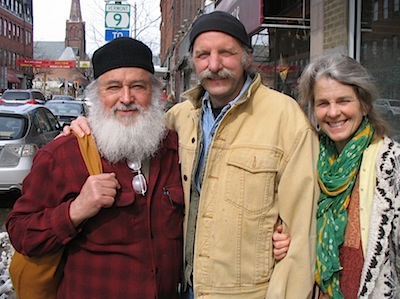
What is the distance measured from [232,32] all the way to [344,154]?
2.60 feet

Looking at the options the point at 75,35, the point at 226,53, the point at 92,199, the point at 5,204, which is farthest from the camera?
the point at 75,35

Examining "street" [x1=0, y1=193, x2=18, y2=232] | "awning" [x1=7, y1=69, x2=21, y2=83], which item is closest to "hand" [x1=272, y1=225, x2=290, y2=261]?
"street" [x1=0, y1=193, x2=18, y2=232]

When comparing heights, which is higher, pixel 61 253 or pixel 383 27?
pixel 383 27

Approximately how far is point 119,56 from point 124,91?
0.17 m

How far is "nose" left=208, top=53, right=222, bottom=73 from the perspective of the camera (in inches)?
93.8

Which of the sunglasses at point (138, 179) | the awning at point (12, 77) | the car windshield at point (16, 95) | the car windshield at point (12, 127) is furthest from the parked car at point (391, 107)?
the awning at point (12, 77)

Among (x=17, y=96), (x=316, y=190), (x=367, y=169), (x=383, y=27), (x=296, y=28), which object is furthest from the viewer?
(x=17, y=96)

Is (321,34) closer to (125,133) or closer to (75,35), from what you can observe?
(125,133)

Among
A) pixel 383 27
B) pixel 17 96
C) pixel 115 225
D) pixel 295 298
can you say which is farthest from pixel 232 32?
pixel 17 96

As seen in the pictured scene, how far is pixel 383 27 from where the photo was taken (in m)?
5.50

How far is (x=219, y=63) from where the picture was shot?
94.4 inches

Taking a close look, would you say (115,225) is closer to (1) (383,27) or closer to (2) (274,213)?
(2) (274,213)

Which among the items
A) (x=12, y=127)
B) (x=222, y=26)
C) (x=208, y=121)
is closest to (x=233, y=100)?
(x=208, y=121)

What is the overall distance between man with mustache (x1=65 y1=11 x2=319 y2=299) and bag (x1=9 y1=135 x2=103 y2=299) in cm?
16
